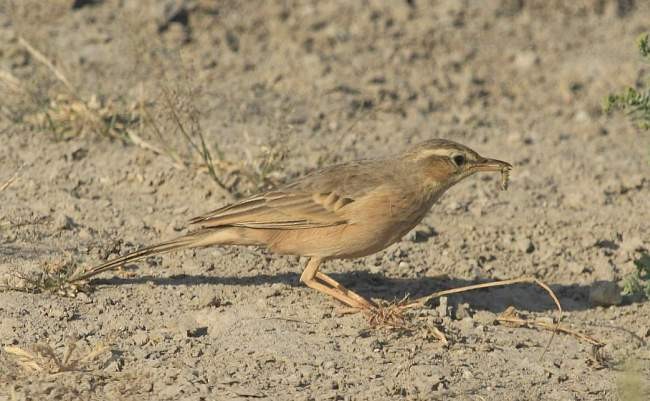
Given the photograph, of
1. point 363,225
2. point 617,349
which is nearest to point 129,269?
point 363,225

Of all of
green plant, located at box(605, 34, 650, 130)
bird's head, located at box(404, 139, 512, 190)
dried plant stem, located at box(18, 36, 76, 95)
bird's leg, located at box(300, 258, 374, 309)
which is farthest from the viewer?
dried plant stem, located at box(18, 36, 76, 95)

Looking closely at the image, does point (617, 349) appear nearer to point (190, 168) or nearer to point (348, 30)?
point (190, 168)

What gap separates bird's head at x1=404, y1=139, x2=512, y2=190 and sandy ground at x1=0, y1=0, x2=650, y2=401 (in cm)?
94

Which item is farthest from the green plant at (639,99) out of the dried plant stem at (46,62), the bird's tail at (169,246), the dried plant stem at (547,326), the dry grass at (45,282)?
the dried plant stem at (46,62)

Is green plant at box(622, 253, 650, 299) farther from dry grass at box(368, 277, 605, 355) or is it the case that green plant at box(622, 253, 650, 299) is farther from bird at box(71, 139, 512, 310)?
bird at box(71, 139, 512, 310)

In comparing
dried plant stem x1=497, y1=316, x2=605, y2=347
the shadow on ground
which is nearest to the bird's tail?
the shadow on ground

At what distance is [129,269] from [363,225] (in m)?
1.77

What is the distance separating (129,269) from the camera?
795cm

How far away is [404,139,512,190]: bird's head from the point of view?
25.9 feet

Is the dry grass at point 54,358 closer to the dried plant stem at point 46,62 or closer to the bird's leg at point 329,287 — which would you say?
the bird's leg at point 329,287

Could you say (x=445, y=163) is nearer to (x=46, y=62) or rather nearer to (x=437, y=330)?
(x=437, y=330)

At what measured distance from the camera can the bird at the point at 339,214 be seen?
24.9ft

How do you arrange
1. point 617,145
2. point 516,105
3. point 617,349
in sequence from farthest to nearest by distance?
point 516,105, point 617,145, point 617,349

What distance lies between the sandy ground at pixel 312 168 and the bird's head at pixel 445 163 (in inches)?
37.2
